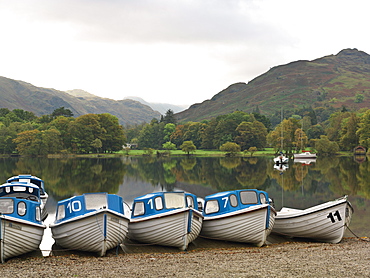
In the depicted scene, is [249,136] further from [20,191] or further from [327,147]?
[20,191]

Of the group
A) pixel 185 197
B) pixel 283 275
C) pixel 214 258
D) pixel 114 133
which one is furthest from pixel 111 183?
pixel 114 133

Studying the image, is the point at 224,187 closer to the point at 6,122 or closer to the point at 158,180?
the point at 158,180

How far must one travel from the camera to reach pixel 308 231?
20281 mm

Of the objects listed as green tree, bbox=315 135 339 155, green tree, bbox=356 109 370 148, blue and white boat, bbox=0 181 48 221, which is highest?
green tree, bbox=356 109 370 148

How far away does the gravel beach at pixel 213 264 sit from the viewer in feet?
41.6

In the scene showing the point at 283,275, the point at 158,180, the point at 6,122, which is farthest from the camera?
the point at 6,122

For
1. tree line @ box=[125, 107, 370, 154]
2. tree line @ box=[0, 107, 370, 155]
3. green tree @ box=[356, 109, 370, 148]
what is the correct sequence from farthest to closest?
tree line @ box=[125, 107, 370, 154] → tree line @ box=[0, 107, 370, 155] → green tree @ box=[356, 109, 370, 148]

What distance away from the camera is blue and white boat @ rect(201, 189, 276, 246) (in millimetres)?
18641

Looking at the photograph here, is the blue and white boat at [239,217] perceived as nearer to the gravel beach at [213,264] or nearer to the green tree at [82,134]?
the gravel beach at [213,264]

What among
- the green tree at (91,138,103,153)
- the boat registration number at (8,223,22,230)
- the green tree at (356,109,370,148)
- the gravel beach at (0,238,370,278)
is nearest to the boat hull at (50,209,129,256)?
the gravel beach at (0,238,370,278)

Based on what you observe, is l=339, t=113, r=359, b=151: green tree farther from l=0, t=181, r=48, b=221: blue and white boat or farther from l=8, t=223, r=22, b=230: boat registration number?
l=8, t=223, r=22, b=230: boat registration number

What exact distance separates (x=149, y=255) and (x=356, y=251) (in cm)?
871

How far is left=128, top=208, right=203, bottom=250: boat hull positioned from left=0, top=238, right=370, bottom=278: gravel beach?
0.68 meters

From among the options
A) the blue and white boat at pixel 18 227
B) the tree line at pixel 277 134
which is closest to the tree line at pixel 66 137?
the tree line at pixel 277 134
